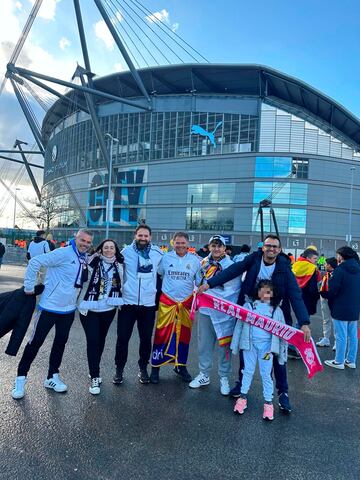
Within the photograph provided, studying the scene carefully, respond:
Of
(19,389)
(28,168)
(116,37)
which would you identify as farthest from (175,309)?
(28,168)

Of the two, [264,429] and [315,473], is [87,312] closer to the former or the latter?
[264,429]

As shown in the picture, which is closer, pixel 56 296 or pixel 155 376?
pixel 56 296

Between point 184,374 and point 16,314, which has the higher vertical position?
point 16,314

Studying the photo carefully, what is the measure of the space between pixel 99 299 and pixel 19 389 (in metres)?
1.33

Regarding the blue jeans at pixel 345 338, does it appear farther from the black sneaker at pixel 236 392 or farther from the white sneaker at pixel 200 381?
the white sneaker at pixel 200 381

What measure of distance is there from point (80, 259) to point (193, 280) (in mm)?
1588

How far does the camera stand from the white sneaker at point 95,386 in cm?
426

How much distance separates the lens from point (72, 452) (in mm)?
3053

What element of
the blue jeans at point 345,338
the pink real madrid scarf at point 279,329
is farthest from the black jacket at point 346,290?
the pink real madrid scarf at point 279,329

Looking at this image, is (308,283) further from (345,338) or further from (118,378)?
(118,378)

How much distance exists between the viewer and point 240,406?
401 centimetres

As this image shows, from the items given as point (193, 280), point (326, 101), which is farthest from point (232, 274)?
point (326, 101)

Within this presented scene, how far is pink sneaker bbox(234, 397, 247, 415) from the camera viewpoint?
13.1 feet

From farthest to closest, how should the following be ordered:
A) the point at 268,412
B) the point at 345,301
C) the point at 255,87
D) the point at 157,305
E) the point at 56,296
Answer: the point at 255,87
the point at 345,301
the point at 157,305
the point at 56,296
the point at 268,412
